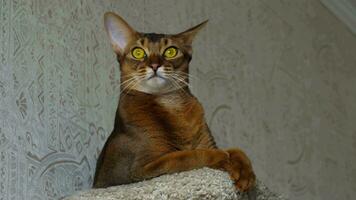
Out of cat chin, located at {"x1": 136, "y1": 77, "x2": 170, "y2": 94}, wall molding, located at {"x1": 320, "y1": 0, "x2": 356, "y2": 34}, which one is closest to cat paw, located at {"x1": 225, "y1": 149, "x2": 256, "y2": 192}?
cat chin, located at {"x1": 136, "y1": 77, "x2": 170, "y2": 94}

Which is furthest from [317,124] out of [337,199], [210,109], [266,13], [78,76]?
[78,76]

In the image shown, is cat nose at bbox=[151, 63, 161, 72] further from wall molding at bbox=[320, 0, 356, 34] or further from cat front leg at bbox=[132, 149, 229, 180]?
wall molding at bbox=[320, 0, 356, 34]

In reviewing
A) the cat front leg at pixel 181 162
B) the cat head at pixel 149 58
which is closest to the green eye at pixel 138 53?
the cat head at pixel 149 58

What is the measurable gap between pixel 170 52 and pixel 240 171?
23 centimetres

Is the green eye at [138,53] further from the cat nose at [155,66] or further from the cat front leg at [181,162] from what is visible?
the cat front leg at [181,162]

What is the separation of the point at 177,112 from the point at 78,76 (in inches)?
11.2

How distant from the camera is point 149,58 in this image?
1051 mm

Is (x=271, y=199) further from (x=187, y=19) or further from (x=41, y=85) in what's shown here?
(x=187, y=19)

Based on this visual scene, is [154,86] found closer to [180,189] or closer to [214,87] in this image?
[180,189]

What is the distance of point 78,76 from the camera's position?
125 centimetres

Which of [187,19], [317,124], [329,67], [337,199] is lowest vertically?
[337,199]

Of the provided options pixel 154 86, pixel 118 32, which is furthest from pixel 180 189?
pixel 118 32

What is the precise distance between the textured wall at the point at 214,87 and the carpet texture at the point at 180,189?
0.25 meters

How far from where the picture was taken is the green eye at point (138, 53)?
1062 millimetres
